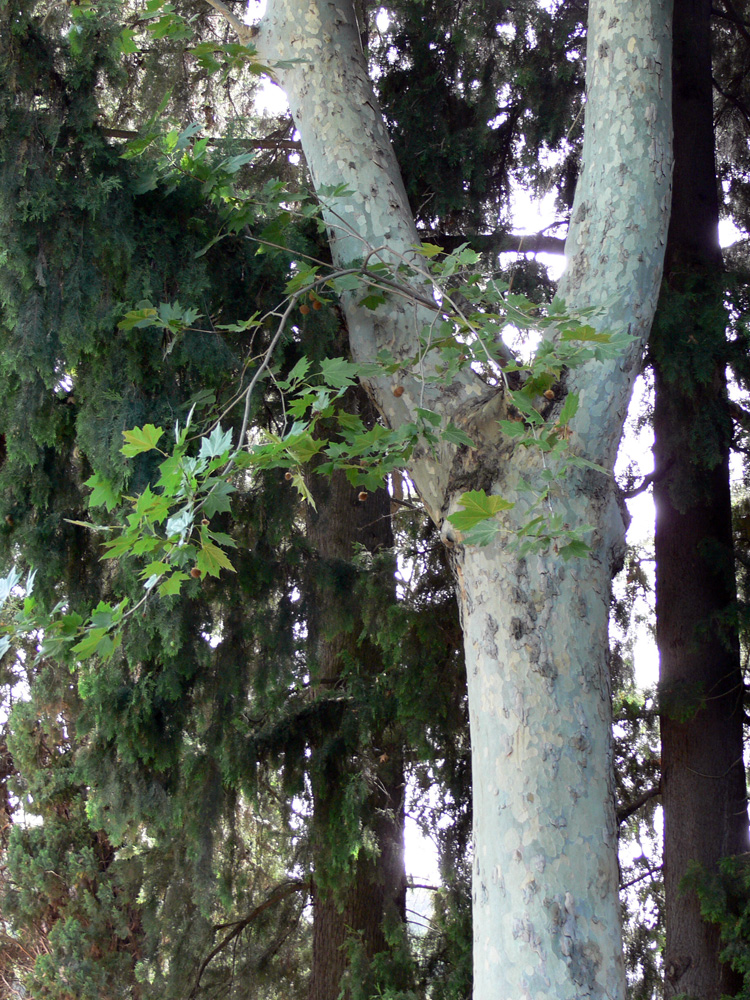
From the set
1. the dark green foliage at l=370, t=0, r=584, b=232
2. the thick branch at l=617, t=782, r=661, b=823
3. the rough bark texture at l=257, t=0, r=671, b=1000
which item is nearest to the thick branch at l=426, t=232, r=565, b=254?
the dark green foliage at l=370, t=0, r=584, b=232

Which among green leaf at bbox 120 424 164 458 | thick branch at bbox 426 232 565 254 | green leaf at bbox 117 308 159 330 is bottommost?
green leaf at bbox 120 424 164 458

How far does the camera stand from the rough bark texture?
2191 millimetres

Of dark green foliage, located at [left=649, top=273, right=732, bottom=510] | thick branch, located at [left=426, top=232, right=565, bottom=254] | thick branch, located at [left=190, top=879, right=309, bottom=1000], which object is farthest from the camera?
thick branch, located at [left=190, top=879, right=309, bottom=1000]

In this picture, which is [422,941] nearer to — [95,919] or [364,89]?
[95,919]

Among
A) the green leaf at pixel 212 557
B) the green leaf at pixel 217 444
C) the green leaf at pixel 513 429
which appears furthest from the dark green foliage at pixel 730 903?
the green leaf at pixel 217 444

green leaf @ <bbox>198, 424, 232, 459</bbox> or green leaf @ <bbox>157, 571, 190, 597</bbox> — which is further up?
green leaf @ <bbox>198, 424, 232, 459</bbox>

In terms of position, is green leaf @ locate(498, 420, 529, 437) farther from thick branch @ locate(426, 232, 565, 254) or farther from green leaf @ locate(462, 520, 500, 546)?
thick branch @ locate(426, 232, 565, 254)

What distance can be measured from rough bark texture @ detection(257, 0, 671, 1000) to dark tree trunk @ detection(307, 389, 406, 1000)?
1001 millimetres

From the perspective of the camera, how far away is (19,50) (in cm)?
286

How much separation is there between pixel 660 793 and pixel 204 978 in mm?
3037

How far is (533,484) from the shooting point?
256cm

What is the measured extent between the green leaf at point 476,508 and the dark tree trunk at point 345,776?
1.47 m

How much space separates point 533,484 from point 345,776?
2.34 meters

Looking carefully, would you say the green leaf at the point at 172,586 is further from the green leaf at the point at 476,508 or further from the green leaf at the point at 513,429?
the green leaf at the point at 513,429
